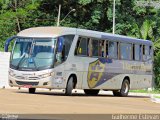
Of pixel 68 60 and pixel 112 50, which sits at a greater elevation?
pixel 112 50

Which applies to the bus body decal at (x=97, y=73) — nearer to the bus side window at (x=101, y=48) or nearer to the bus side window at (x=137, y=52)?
the bus side window at (x=101, y=48)

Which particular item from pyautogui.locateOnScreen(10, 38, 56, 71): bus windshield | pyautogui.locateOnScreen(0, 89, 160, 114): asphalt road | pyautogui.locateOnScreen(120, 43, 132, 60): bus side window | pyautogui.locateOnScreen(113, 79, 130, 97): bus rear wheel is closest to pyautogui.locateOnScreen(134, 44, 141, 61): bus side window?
pyautogui.locateOnScreen(120, 43, 132, 60): bus side window

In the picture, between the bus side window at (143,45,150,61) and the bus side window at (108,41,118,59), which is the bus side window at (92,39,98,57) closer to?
the bus side window at (108,41,118,59)

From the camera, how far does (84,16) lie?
67688mm

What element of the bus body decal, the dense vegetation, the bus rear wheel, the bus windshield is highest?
the dense vegetation

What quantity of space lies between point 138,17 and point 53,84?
42.4 metres

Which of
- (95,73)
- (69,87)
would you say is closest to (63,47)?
(69,87)

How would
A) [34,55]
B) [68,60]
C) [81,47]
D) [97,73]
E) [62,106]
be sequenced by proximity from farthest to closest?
[97,73], [81,47], [68,60], [34,55], [62,106]

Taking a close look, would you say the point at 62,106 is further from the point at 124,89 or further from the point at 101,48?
the point at 124,89

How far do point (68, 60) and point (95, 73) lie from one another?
2.63 m

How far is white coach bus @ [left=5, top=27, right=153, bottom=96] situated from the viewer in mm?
26312

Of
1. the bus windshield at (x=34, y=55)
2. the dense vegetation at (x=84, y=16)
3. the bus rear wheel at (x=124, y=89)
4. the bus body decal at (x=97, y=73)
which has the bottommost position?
the bus rear wheel at (x=124, y=89)

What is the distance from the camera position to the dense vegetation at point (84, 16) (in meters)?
64.1

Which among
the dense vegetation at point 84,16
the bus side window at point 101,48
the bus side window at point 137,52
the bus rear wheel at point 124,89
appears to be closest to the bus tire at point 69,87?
the bus side window at point 101,48
